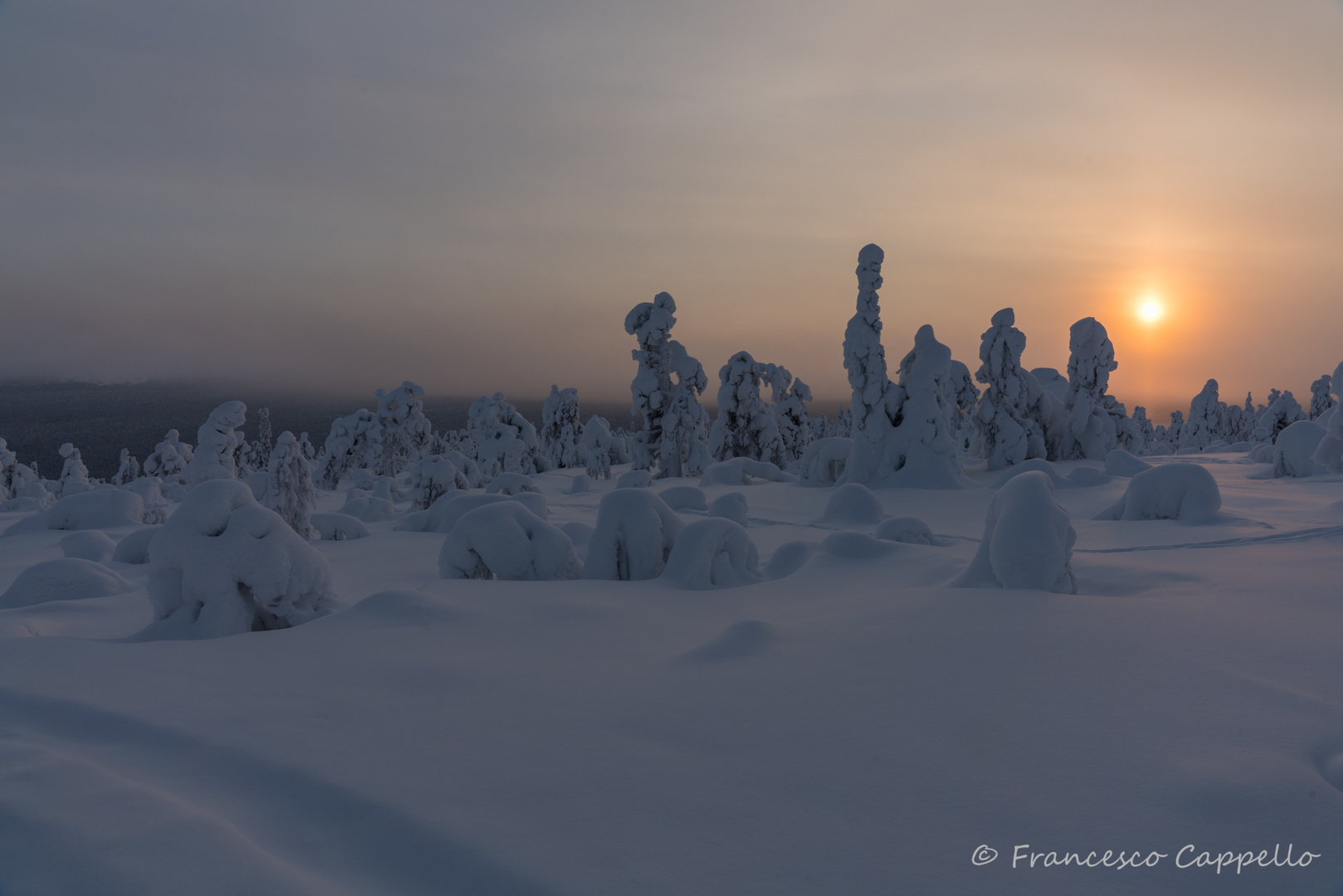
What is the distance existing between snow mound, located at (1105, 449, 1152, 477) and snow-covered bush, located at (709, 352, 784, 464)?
47.0 ft

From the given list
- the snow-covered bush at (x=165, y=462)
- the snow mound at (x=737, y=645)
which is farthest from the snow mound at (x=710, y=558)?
the snow-covered bush at (x=165, y=462)

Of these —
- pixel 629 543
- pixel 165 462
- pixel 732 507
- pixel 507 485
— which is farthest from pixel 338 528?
pixel 165 462

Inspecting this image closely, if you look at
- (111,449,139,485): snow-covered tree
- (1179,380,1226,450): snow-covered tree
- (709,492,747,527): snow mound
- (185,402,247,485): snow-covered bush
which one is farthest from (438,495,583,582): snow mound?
(1179,380,1226,450): snow-covered tree

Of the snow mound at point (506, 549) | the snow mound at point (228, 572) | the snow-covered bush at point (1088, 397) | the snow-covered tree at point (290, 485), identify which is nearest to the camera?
the snow mound at point (228, 572)

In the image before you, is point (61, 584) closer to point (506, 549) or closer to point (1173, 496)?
point (506, 549)

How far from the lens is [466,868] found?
2.54m

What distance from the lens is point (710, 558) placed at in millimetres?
9062

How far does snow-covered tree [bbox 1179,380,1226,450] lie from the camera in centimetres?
5280

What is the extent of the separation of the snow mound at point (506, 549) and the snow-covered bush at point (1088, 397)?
25456 millimetres

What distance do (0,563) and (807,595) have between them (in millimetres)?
15865

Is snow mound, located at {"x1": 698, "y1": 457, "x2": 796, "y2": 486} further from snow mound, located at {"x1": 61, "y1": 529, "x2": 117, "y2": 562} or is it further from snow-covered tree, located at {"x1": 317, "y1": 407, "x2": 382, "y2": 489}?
snow-covered tree, located at {"x1": 317, "y1": 407, "x2": 382, "y2": 489}

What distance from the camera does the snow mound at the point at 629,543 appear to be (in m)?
9.64

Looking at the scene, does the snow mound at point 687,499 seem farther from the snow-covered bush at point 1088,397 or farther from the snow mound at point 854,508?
the snow-covered bush at point 1088,397

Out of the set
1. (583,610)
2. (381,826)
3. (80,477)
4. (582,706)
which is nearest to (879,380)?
(583,610)
